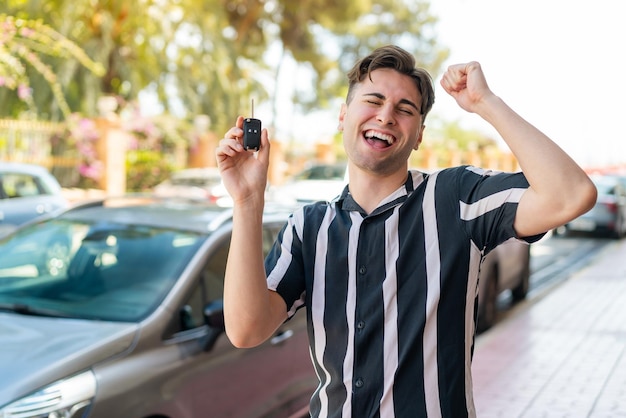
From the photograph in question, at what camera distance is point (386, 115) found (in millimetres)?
2230

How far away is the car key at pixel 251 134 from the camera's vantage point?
2125 mm

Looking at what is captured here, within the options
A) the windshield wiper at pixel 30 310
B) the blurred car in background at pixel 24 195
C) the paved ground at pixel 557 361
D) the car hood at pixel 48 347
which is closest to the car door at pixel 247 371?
the car hood at pixel 48 347

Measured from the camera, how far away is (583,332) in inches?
347

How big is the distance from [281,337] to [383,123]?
9.52ft

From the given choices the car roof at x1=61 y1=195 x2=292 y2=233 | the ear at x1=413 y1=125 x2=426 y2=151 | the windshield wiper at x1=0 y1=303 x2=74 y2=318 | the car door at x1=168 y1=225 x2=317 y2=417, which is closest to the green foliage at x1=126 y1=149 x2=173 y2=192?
the car roof at x1=61 y1=195 x2=292 y2=233

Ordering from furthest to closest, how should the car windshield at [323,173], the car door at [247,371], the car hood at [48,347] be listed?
the car windshield at [323,173]
the car door at [247,371]
the car hood at [48,347]

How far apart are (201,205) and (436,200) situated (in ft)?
12.3

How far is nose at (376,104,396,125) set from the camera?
7.30 feet

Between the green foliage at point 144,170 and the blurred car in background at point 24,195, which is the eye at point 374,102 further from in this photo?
the green foliage at point 144,170

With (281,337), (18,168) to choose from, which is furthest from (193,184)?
(281,337)

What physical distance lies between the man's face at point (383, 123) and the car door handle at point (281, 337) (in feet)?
8.97

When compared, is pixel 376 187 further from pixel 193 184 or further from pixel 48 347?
pixel 193 184

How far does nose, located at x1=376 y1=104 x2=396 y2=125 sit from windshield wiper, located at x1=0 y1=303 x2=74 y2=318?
2624 millimetres

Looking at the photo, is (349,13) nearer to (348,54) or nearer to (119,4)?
(119,4)
